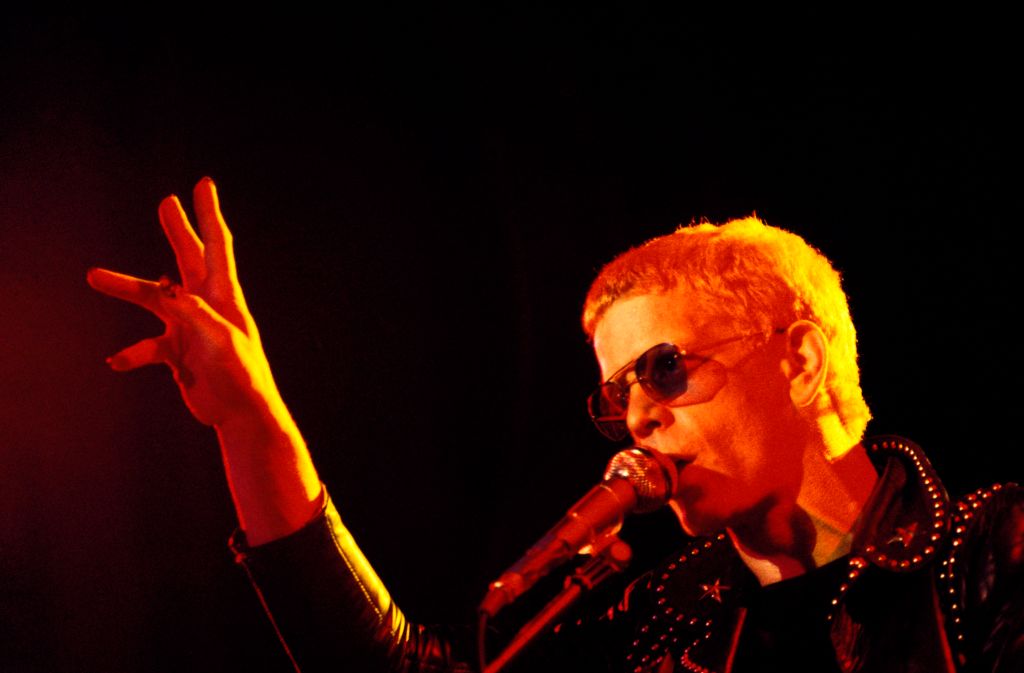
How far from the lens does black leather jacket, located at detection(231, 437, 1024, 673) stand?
178 cm

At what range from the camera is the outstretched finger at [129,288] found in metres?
1.96

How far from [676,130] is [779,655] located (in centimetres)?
196

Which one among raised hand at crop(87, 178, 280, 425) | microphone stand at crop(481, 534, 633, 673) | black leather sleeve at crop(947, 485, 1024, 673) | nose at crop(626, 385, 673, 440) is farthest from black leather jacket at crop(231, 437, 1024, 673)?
microphone stand at crop(481, 534, 633, 673)

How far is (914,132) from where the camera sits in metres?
3.04

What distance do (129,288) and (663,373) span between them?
1.17 m

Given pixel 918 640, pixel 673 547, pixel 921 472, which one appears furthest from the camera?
pixel 673 547

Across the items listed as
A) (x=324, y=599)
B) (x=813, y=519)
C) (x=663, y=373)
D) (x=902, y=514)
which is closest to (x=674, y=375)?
(x=663, y=373)

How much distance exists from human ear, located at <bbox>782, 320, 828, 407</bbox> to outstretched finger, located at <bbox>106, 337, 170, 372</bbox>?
1381 millimetres

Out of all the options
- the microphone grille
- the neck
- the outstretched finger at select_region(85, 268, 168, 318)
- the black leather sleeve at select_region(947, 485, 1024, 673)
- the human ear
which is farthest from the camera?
the human ear

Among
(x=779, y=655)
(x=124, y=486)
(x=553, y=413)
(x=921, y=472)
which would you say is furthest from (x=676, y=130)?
(x=124, y=486)

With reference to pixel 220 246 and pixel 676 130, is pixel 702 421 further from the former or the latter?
pixel 676 130

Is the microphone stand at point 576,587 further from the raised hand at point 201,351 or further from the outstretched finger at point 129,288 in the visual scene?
the outstretched finger at point 129,288

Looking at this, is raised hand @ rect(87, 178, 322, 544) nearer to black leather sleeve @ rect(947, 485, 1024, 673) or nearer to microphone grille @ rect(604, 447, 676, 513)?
microphone grille @ rect(604, 447, 676, 513)

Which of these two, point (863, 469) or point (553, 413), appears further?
point (553, 413)
